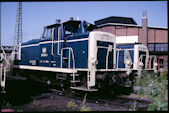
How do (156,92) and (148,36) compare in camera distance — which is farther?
(148,36)

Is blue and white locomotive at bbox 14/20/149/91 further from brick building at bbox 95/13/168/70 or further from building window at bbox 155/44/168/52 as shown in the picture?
building window at bbox 155/44/168/52

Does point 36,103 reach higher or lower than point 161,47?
lower

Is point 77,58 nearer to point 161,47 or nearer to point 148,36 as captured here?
point 161,47

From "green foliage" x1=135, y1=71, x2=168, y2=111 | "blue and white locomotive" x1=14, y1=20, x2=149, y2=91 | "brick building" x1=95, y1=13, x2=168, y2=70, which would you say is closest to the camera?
"green foliage" x1=135, y1=71, x2=168, y2=111

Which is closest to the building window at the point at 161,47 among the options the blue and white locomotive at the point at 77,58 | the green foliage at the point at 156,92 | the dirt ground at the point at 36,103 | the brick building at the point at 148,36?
the brick building at the point at 148,36

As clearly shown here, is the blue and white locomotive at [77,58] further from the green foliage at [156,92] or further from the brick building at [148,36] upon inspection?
the brick building at [148,36]

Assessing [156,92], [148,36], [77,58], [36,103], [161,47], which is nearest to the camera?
[36,103]

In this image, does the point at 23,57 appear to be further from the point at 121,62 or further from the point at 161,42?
the point at 161,42

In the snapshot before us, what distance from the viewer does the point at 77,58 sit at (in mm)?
7891

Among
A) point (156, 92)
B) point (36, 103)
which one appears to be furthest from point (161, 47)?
point (36, 103)

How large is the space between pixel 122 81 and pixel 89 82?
8.06 feet

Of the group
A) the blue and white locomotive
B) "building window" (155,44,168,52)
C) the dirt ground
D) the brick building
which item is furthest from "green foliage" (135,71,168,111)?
"building window" (155,44,168,52)

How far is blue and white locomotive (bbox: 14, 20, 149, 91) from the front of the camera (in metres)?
7.29

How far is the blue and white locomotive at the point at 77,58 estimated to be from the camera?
729 centimetres
